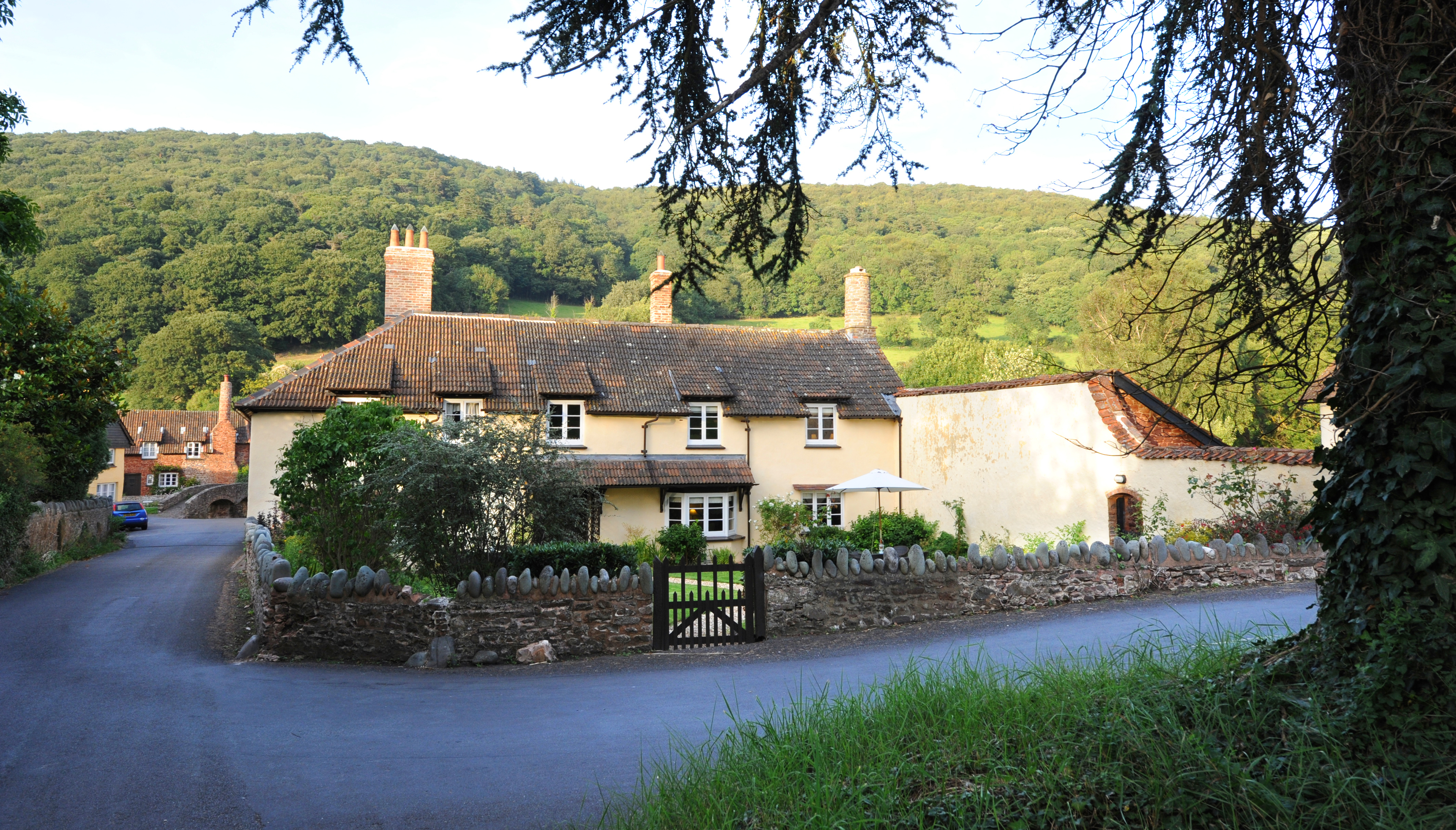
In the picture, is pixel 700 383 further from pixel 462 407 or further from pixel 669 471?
pixel 462 407

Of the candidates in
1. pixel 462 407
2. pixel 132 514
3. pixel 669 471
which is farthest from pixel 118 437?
pixel 669 471

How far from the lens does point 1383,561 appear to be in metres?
4.11

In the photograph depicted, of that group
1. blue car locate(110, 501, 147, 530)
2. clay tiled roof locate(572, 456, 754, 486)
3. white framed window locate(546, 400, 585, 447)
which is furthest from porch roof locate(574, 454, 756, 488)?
blue car locate(110, 501, 147, 530)

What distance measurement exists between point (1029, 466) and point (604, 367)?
1333 cm

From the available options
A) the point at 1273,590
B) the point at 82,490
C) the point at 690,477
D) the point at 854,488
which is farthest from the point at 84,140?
the point at 1273,590

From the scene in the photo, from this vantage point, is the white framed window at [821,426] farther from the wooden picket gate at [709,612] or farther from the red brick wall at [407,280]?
the wooden picket gate at [709,612]

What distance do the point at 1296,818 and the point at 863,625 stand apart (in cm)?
939

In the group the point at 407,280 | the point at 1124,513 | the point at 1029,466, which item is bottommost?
the point at 1124,513

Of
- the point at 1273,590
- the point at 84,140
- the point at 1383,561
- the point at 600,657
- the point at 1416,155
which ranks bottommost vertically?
the point at 600,657

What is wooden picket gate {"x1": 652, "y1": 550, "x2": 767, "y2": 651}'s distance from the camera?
1211 cm

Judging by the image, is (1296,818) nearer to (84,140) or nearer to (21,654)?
(21,654)

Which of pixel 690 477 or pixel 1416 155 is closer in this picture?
pixel 1416 155

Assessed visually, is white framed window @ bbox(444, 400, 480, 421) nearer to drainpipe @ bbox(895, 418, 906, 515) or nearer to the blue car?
drainpipe @ bbox(895, 418, 906, 515)

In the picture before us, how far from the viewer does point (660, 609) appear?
39.7 ft
